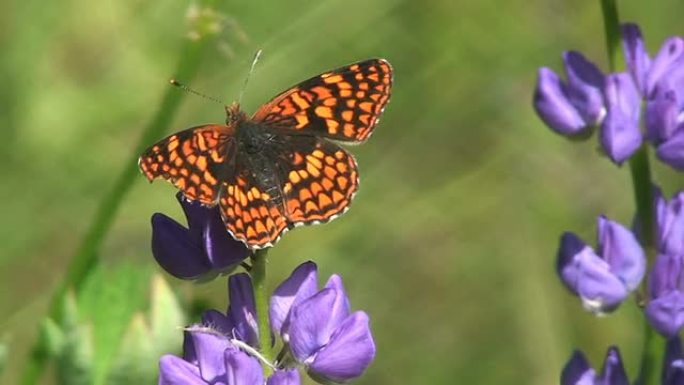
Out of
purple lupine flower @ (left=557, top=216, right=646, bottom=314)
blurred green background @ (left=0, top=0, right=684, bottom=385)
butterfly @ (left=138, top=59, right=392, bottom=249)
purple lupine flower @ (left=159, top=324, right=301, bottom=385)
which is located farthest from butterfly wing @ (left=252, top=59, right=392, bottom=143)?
blurred green background @ (left=0, top=0, right=684, bottom=385)

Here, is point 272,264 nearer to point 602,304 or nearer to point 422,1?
point 422,1

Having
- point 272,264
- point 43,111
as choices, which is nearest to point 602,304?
point 272,264

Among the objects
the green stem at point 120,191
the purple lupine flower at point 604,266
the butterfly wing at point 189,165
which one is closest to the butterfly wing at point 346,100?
the butterfly wing at point 189,165

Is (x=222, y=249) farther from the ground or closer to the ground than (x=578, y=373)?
farther from the ground

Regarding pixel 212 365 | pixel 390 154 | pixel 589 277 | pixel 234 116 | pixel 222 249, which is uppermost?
pixel 390 154

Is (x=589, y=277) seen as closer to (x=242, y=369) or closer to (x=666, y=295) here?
(x=666, y=295)

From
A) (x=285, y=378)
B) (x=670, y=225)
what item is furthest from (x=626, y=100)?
(x=285, y=378)

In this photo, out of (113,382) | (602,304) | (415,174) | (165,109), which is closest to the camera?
(602,304)
